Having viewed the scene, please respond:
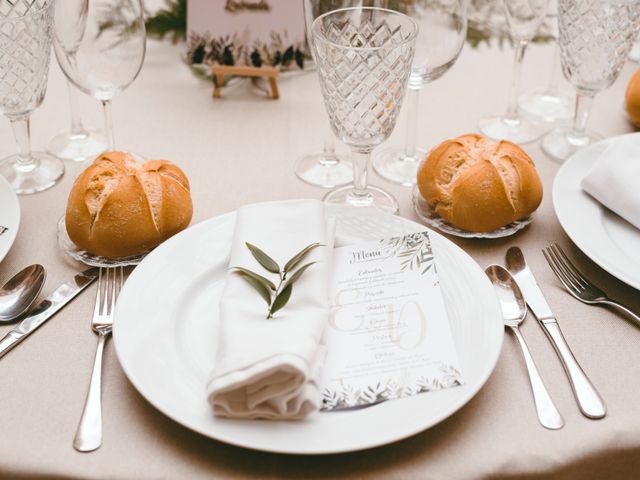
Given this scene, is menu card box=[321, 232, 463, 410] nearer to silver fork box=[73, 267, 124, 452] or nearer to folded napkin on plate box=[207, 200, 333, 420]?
folded napkin on plate box=[207, 200, 333, 420]

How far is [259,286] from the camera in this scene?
69cm

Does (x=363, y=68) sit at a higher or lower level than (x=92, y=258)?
higher

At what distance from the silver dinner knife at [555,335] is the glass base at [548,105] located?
1.38 feet

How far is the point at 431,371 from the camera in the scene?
64 centimetres

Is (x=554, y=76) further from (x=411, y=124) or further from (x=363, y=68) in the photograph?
(x=363, y=68)

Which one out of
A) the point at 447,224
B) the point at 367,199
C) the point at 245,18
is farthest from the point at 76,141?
the point at 447,224

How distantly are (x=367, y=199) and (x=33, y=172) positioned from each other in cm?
44

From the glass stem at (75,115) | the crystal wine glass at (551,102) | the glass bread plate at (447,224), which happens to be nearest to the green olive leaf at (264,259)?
the glass bread plate at (447,224)

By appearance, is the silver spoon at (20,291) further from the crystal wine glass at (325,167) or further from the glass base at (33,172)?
the crystal wine glass at (325,167)

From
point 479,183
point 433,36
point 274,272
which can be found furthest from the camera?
point 433,36

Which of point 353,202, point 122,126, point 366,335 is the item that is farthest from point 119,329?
point 122,126

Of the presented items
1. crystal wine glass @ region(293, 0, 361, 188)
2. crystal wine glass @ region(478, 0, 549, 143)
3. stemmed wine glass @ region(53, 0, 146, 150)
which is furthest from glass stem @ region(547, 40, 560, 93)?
stemmed wine glass @ region(53, 0, 146, 150)

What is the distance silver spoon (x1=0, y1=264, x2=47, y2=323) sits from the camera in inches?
29.5

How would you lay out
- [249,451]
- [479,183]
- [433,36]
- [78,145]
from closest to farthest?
1. [249,451]
2. [479,183]
3. [433,36]
4. [78,145]
